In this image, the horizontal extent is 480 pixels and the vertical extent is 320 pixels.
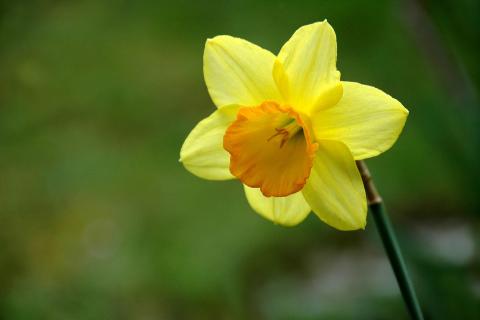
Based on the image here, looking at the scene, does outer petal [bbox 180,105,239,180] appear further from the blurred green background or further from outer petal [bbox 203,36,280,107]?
the blurred green background

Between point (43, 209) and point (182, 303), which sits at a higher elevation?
point (43, 209)

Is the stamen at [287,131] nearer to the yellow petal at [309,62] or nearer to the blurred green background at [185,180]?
the yellow petal at [309,62]

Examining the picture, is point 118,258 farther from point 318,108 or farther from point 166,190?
point 318,108

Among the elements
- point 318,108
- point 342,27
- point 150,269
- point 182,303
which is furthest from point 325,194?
point 342,27

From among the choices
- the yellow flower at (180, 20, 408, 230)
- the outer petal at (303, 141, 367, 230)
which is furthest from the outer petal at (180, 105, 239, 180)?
the outer petal at (303, 141, 367, 230)

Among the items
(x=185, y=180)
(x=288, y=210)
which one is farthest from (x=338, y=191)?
(x=185, y=180)

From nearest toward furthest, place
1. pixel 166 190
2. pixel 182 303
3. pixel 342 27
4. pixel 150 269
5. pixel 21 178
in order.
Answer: pixel 182 303 → pixel 150 269 → pixel 21 178 → pixel 166 190 → pixel 342 27

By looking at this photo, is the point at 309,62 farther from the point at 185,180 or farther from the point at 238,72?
the point at 185,180
